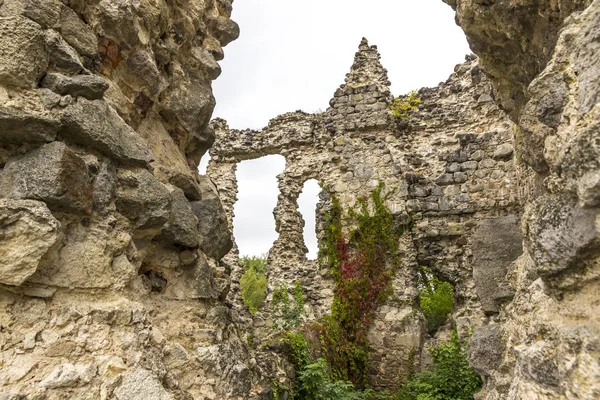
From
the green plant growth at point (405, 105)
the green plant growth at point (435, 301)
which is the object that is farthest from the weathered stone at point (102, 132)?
the green plant growth at point (435, 301)

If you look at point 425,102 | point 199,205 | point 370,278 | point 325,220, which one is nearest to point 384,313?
point 370,278

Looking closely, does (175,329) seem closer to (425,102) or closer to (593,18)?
(593,18)

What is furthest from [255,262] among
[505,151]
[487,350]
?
[487,350]

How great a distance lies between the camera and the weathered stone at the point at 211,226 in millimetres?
3447

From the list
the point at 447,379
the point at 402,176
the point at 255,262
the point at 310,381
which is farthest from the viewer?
the point at 255,262

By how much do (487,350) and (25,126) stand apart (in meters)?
3.15

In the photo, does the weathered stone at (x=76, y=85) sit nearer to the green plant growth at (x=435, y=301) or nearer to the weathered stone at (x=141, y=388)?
the weathered stone at (x=141, y=388)

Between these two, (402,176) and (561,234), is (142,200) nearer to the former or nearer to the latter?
(561,234)

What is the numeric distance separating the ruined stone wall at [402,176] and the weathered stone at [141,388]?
14.7 feet

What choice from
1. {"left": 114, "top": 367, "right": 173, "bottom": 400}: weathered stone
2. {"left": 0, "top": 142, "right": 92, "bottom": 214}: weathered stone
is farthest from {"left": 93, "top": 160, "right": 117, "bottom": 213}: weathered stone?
{"left": 114, "top": 367, "right": 173, "bottom": 400}: weathered stone

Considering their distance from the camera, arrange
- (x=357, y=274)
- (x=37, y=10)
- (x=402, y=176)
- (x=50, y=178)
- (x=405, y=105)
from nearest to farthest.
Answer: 1. (x=50, y=178)
2. (x=37, y=10)
3. (x=357, y=274)
4. (x=402, y=176)
5. (x=405, y=105)

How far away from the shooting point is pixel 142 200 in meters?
2.56

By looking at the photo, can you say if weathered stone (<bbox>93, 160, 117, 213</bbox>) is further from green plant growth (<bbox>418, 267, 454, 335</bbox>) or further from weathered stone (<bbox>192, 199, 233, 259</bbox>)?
green plant growth (<bbox>418, 267, 454, 335</bbox>)

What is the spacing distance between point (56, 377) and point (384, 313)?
22.8 feet
